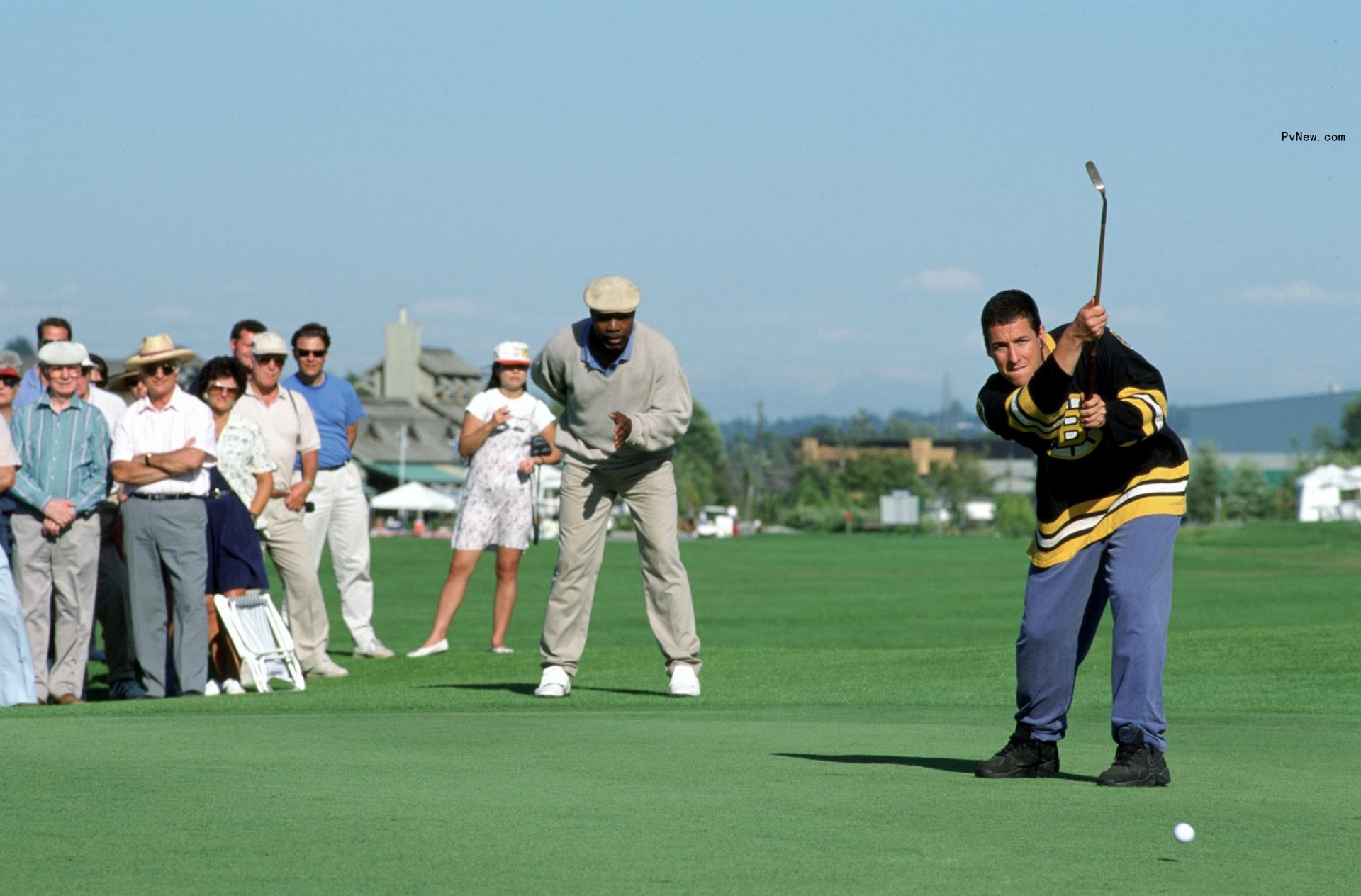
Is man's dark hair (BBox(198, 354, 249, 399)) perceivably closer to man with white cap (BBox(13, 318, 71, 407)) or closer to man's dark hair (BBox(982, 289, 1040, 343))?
man with white cap (BBox(13, 318, 71, 407))

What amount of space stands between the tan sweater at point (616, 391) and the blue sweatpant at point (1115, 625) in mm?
3184

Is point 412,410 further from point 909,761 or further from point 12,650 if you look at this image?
point 909,761

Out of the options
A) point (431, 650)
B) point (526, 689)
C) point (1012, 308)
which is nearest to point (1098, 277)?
point (1012, 308)

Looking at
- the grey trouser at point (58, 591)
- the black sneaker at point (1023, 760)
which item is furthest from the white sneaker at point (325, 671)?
the black sneaker at point (1023, 760)

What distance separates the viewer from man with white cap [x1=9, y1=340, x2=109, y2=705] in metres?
10.1

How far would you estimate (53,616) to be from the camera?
418 inches

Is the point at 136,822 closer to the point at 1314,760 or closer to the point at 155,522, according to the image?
the point at 1314,760

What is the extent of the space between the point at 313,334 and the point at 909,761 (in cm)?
730

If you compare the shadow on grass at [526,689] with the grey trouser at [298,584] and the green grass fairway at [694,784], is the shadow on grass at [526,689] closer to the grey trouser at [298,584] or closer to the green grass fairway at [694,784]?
the green grass fairway at [694,784]

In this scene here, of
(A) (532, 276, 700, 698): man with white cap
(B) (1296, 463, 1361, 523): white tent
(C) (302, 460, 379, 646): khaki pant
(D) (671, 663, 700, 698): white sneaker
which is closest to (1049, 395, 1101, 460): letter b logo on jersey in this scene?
(A) (532, 276, 700, 698): man with white cap

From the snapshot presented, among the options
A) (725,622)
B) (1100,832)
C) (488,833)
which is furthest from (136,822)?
(725,622)

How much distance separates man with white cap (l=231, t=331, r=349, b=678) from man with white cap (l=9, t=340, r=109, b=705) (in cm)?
125

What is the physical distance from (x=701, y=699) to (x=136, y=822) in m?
4.92

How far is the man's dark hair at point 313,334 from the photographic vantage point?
40.1 ft
